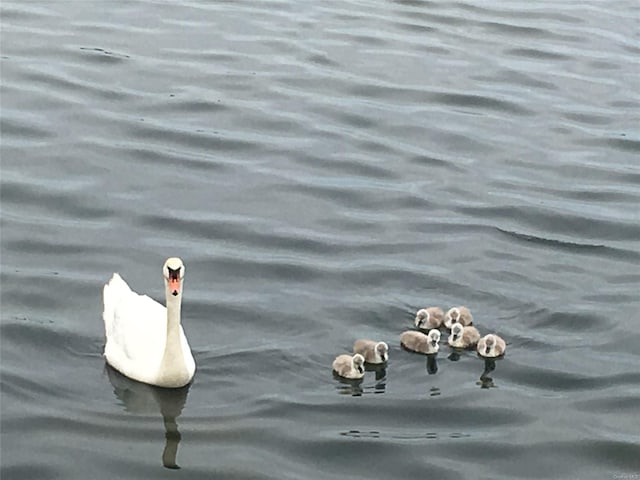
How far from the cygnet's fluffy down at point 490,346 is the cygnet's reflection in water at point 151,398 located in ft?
7.55

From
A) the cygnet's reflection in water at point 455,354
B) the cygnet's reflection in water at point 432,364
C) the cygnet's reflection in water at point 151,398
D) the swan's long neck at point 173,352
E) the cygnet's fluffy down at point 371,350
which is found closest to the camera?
the cygnet's reflection in water at point 151,398

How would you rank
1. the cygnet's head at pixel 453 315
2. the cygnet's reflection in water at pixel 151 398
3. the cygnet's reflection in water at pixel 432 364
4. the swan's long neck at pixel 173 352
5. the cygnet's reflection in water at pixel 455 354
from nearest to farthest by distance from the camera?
the cygnet's reflection in water at pixel 151 398 → the swan's long neck at pixel 173 352 → the cygnet's reflection in water at pixel 432 364 → the cygnet's reflection in water at pixel 455 354 → the cygnet's head at pixel 453 315

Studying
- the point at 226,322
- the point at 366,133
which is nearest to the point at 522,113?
the point at 366,133

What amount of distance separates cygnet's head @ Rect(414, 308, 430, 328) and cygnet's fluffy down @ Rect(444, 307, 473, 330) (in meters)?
0.16

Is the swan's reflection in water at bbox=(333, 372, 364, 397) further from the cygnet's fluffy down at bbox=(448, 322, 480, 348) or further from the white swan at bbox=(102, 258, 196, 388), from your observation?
the white swan at bbox=(102, 258, 196, 388)

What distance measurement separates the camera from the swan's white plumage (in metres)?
11.3

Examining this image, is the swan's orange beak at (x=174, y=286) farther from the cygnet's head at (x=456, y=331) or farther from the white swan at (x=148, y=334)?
the cygnet's head at (x=456, y=331)

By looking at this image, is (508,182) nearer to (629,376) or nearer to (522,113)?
(522,113)

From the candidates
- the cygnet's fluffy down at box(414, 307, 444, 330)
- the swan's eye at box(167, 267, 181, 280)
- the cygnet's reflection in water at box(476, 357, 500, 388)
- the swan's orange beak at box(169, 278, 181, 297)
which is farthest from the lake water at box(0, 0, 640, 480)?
the swan's eye at box(167, 267, 181, 280)

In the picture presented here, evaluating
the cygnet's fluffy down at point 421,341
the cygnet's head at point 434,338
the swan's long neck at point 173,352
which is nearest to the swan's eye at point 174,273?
the swan's long neck at point 173,352

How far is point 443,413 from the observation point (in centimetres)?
1097

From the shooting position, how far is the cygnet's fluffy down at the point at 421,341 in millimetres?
11664

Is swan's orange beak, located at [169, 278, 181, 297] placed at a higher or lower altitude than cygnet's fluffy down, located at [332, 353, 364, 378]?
higher

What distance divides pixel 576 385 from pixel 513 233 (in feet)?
10.1
